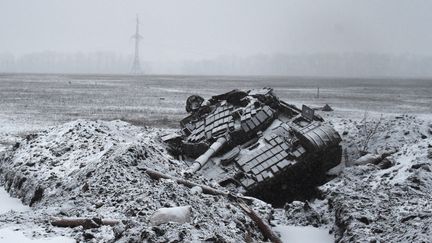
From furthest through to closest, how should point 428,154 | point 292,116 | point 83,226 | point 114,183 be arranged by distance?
point 292,116 < point 428,154 < point 114,183 < point 83,226

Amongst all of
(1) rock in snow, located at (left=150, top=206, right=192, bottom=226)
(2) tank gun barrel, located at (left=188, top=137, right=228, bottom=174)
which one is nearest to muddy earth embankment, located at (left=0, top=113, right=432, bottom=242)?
(1) rock in snow, located at (left=150, top=206, right=192, bottom=226)

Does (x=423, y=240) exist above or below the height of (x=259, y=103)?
below

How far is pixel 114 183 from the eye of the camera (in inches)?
429

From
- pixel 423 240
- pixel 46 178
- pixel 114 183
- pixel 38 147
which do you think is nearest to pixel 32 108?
pixel 38 147

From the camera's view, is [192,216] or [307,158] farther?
[307,158]

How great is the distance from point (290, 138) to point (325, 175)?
2.01 m

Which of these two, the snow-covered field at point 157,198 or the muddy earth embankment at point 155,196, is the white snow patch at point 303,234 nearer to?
A: the snow-covered field at point 157,198

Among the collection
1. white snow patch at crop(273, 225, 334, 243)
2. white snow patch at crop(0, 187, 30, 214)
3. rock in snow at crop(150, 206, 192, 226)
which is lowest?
A: white snow patch at crop(273, 225, 334, 243)

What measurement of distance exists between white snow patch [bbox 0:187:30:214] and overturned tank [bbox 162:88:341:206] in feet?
14.4

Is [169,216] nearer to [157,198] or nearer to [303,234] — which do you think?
[157,198]

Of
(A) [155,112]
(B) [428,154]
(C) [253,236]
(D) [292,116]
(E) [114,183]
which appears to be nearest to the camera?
(C) [253,236]

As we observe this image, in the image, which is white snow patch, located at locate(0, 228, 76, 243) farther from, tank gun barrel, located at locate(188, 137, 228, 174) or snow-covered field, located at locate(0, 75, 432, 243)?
tank gun barrel, located at locate(188, 137, 228, 174)

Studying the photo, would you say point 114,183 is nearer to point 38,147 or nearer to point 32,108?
point 38,147

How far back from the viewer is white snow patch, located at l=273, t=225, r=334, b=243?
11072mm
